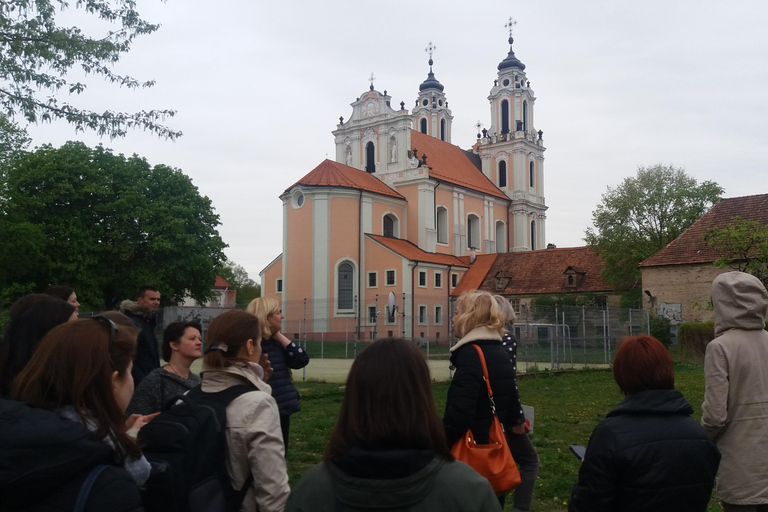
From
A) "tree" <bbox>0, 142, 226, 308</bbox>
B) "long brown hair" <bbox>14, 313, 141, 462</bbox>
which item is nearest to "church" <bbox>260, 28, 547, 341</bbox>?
"tree" <bbox>0, 142, 226, 308</bbox>

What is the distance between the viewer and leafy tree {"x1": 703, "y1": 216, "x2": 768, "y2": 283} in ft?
79.9

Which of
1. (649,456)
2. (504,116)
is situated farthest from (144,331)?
(504,116)

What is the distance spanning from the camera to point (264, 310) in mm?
5664

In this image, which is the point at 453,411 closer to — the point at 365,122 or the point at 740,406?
the point at 740,406

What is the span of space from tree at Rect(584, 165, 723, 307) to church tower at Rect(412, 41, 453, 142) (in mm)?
19956

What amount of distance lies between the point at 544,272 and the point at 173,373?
48.3 metres

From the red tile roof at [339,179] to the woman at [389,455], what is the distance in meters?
46.3

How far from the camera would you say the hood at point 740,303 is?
4.46 metres

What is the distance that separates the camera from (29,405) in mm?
2410

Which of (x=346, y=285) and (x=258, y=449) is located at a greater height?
(x=346, y=285)

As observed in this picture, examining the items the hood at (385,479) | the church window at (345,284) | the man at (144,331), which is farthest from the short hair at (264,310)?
the church window at (345,284)

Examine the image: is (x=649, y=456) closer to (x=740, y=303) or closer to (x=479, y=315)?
(x=740, y=303)

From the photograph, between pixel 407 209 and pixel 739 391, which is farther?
pixel 407 209

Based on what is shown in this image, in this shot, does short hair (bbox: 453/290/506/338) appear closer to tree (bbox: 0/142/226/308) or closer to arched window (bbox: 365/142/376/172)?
tree (bbox: 0/142/226/308)
